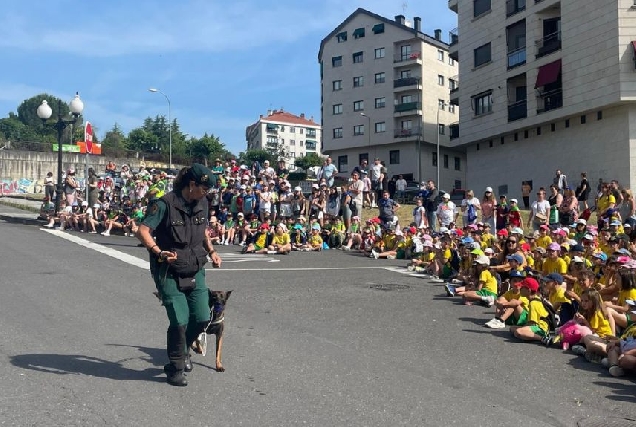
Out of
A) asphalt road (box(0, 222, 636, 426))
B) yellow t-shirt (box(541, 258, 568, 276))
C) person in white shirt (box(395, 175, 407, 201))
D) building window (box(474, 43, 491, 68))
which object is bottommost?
asphalt road (box(0, 222, 636, 426))

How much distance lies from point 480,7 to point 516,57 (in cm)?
552

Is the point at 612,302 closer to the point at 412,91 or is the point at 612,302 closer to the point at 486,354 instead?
the point at 486,354

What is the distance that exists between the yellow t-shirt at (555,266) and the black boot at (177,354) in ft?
25.4

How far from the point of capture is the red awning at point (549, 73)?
114 feet

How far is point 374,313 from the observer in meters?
10.3

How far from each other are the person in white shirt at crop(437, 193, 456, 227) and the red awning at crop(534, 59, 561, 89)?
18.4m

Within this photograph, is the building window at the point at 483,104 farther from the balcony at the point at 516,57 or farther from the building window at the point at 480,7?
the building window at the point at 480,7

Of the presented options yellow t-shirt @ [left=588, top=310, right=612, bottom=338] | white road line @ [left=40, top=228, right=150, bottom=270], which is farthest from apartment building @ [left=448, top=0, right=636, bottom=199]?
yellow t-shirt @ [left=588, top=310, right=612, bottom=338]

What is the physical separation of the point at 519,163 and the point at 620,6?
11043 millimetres

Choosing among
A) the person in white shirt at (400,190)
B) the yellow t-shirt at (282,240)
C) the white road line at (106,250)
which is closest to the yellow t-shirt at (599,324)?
the white road line at (106,250)

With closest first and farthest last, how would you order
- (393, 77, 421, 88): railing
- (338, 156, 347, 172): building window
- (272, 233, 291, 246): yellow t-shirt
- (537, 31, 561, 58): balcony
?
(272, 233, 291, 246): yellow t-shirt
(537, 31, 561, 58): balcony
(393, 77, 421, 88): railing
(338, 156, 347, 172): building window

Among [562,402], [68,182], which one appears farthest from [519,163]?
[562,402]

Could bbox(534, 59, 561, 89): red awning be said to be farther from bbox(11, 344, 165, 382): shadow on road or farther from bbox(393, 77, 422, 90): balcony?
bbox(11, 344, 165, 382): shadow on road

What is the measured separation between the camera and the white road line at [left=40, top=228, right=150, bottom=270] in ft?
49.5
